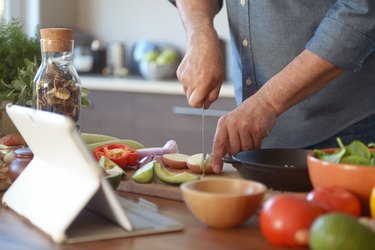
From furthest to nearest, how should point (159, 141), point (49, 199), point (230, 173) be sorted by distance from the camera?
1. point (159, 141)
2. point (230, 173)
3. point (49, 199)

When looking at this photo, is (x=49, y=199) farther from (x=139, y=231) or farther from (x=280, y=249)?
(x=280, y=249)

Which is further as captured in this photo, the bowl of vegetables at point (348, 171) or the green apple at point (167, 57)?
the green apple at point (167, 57)

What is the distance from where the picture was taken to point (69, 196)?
102 centimetres

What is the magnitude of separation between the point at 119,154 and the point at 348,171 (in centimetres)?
58

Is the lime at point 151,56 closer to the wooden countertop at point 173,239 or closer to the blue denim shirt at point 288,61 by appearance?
the blue denim shirt at point 288,61

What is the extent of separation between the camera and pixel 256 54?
184 centimetres

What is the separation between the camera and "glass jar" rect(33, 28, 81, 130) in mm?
1451

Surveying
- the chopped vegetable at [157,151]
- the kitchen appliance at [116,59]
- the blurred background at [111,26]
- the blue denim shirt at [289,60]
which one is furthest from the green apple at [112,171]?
the kitchen appliance at [116,59]

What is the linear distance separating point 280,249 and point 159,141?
2504mm

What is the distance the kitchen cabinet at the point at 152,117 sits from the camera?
3211 mm

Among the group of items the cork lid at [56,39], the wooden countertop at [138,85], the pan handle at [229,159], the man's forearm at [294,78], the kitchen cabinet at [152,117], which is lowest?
the kitchen cabinet at [152,117]

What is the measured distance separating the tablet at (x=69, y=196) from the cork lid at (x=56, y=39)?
12.8 inches

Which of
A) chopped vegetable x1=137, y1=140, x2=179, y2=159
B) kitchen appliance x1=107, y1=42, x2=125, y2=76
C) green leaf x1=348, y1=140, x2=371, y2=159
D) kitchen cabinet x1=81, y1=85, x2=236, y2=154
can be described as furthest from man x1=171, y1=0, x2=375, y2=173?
kitchen appliance x1=107, y1=42, x2=125, y2=76

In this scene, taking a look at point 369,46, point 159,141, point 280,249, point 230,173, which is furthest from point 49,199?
point 159,141
